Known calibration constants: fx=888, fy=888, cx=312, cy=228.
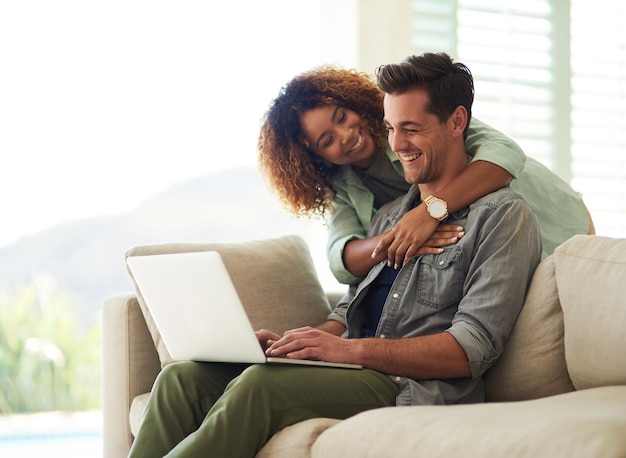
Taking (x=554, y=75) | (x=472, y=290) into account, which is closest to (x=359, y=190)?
(x=472, y=290)

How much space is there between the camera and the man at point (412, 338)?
70.7 inches

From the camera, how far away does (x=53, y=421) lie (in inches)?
194

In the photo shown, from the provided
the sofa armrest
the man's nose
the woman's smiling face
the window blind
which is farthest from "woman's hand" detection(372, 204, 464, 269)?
the window blind

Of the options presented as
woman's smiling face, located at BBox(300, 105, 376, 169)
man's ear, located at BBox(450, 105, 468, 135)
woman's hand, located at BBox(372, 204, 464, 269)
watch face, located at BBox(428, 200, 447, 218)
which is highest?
man's ear, located at BBox(450, 105, 468, 135)

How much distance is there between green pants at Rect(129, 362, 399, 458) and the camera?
171 cm

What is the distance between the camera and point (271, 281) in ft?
8.42

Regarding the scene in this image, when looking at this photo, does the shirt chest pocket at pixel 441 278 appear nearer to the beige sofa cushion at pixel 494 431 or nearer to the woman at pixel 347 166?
the woman at pixel 347 166

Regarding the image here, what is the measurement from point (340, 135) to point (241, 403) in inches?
39.0

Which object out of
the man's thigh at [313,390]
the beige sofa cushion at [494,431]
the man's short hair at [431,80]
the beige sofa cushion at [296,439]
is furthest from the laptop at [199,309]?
the man's short hair at [431,80]

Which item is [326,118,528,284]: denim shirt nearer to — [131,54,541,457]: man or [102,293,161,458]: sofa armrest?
[131,54,541,457]: man

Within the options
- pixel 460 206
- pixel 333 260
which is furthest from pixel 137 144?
pixel 460 206

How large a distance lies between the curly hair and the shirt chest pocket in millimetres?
578

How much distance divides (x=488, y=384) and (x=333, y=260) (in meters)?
0.60

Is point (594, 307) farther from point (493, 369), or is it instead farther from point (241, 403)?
point (241, 403)
